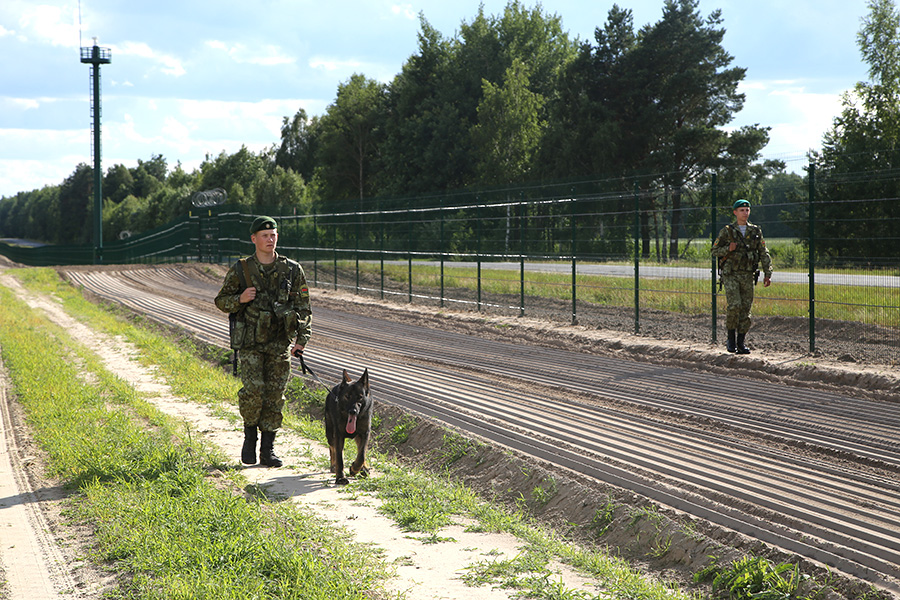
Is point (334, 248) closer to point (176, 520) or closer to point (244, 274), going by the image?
point (244, 274)

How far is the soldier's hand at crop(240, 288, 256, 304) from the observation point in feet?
20.9

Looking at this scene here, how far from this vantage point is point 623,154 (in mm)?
42500

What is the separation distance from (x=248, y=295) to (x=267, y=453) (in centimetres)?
144

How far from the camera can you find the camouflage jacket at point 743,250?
11562 millimetres

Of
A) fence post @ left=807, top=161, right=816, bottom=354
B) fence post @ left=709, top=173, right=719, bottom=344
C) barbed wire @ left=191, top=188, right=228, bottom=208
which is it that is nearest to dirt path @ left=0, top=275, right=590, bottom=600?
fence post @ left=709, top=173, right=719, bottom=344

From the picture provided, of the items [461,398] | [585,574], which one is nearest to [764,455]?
[585,574]

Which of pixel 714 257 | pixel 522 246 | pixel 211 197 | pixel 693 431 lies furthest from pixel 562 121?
pixel 693 431

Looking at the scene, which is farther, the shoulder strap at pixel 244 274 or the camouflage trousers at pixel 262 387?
the camouflage trousers at pixel 262 387

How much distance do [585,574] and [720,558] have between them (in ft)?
2.64

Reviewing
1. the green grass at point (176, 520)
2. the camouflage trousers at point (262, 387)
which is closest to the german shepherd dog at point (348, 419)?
the camouflage trousers at point (262, 387)

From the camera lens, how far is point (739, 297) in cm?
1177

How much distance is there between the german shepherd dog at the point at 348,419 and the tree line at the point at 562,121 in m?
8.60

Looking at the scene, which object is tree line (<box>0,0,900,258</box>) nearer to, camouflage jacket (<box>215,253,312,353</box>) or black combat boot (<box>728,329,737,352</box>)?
black combat boot (<box>728,329,737,352</box>)

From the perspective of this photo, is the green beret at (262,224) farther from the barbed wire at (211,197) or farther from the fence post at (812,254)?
the barbed wire at (211,197)
